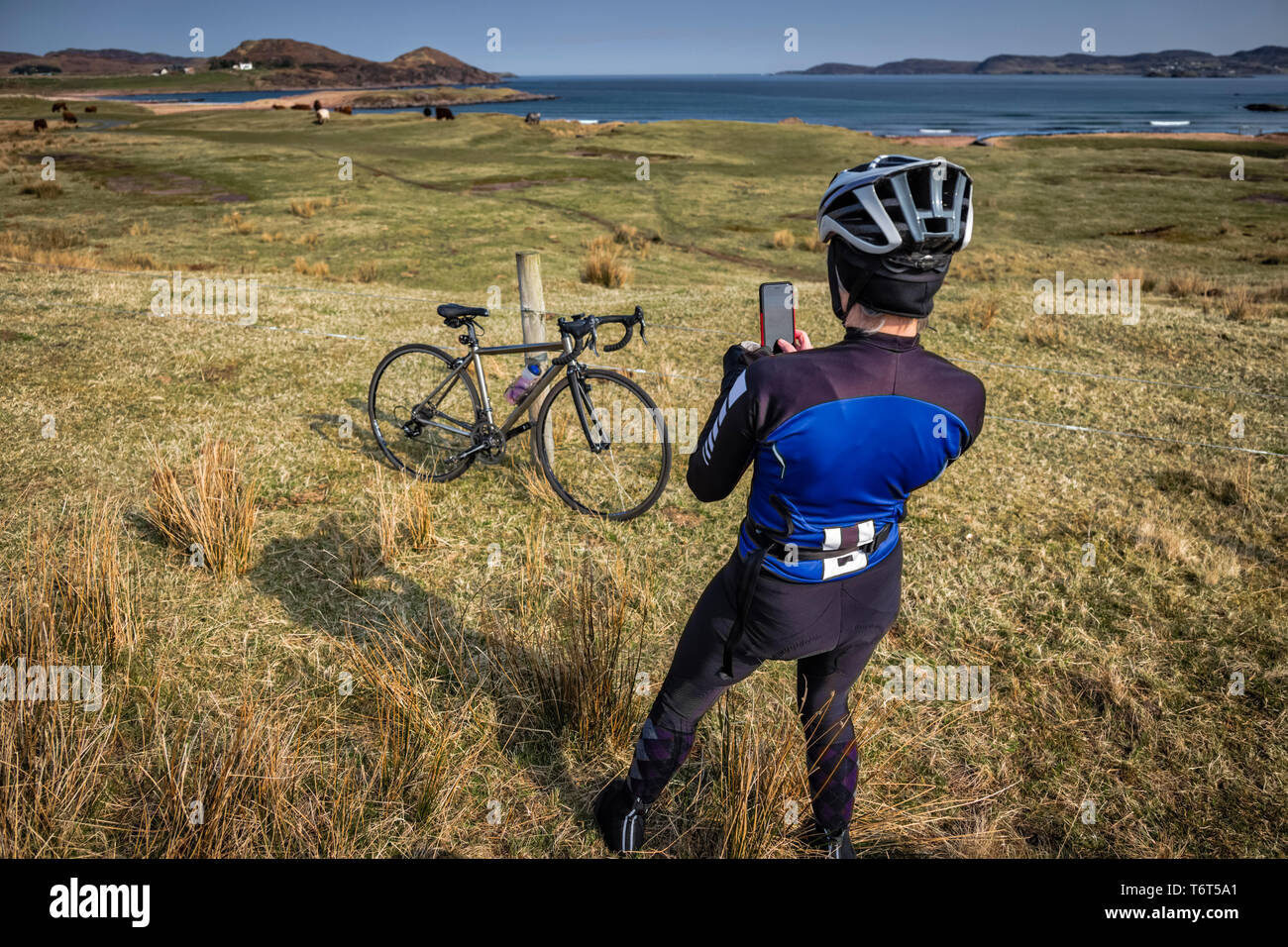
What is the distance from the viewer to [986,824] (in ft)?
11.3

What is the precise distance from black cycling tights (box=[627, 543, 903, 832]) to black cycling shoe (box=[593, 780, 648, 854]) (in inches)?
4.0

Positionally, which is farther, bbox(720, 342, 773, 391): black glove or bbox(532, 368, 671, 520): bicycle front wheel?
bbox(532, 368, 671, 520): bicycle front wheel


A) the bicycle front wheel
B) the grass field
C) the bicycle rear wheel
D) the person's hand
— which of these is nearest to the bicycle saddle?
the bicycle rear wheel

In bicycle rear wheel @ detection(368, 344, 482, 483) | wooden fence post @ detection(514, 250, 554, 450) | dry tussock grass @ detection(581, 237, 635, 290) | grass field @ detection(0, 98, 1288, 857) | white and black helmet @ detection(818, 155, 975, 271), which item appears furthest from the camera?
dry tussock grass @ detection(581, 237, 635, 290)

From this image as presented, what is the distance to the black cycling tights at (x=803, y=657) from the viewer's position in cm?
231

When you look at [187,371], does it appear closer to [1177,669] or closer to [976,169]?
[1177,669]

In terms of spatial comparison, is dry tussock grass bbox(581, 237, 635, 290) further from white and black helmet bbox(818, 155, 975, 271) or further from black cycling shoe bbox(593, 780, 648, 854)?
white and black helmet bbox(818, 155, 975, 271)

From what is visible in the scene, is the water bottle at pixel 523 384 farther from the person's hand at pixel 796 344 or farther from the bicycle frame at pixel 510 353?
the person's hand at pixel 796 344

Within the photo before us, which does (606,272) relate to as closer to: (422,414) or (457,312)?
(422,414)

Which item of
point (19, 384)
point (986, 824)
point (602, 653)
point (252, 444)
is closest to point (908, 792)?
point (986, 824)

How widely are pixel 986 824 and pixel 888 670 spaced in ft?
3.69

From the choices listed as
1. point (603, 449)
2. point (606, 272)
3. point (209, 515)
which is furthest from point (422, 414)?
point (606, 272)

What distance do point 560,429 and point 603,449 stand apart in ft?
4.04

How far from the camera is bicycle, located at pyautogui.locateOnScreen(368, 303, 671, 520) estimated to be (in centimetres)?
556
